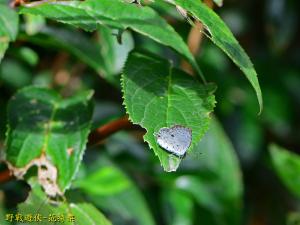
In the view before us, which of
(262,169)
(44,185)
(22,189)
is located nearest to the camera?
(44,185)

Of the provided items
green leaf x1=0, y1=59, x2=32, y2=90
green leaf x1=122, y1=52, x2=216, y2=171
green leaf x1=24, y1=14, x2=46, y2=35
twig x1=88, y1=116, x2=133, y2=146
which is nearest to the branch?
twig x1=88, y1=116, x2=133, y2=146

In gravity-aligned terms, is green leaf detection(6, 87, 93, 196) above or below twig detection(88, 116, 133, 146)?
below

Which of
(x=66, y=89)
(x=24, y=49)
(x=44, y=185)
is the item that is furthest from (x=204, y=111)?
(x=66, y=89)

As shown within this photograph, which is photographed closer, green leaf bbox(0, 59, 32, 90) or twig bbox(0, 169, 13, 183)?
twig bbox(0, 169, 13, 183)

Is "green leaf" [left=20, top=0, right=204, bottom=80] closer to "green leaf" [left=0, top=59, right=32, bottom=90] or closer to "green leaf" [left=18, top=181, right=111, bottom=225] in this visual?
Answer: "green leaf" [left=18, top=181, right=111, bottom=225]

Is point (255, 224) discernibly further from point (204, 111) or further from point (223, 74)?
point (204, 111)

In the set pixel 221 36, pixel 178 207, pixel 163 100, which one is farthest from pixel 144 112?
pixel 178 207
